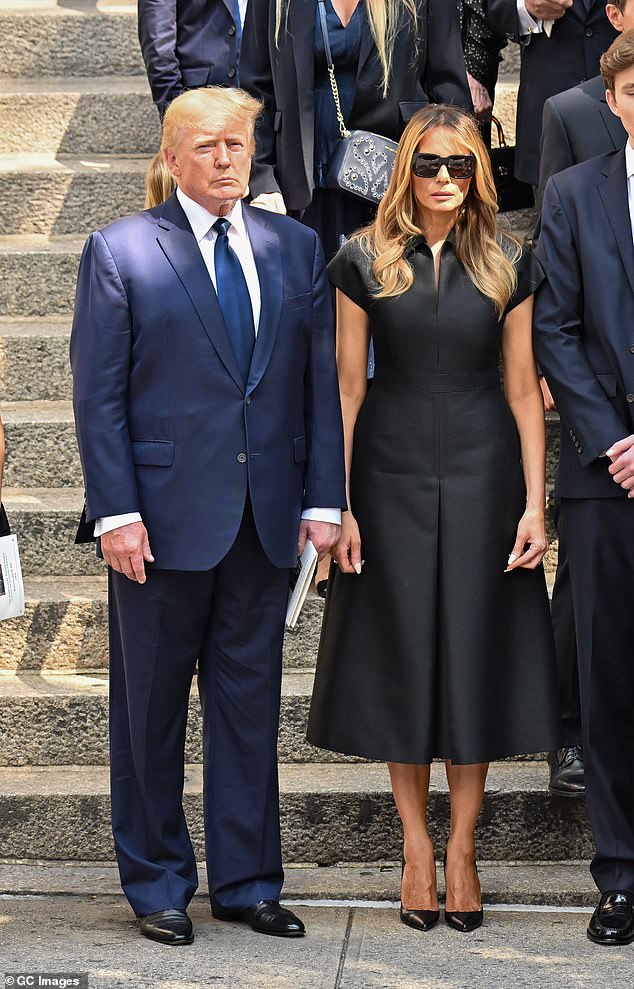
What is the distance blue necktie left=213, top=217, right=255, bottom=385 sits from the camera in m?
3.43

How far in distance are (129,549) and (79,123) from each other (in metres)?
3.32

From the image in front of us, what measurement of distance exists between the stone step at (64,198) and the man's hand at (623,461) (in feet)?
9.76

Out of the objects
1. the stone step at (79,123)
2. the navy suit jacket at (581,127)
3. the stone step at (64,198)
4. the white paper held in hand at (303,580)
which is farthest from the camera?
the stone step at (79,123)

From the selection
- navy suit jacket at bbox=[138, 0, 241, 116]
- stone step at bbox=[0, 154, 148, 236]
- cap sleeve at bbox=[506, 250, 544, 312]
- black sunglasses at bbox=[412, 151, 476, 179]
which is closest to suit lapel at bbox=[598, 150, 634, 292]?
cap sleeve at bbox=[506, 250, 544, 312]

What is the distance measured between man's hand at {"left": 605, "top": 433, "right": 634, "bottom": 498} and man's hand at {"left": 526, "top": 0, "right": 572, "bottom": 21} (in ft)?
5.31

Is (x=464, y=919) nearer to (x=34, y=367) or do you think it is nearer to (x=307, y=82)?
(x=307, y=82)

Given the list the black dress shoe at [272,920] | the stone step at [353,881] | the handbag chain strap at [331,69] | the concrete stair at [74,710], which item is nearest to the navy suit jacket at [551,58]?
the handbag chain strap at [331,69]

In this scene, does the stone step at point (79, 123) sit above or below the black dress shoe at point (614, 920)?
above

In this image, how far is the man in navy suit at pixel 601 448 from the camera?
3.43 meters

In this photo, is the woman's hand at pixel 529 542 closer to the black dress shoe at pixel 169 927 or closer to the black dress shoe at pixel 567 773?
the black dress shoe at pixel 567 773

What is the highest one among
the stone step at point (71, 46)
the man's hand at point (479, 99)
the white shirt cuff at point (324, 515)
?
the stone step at point (71, 46)

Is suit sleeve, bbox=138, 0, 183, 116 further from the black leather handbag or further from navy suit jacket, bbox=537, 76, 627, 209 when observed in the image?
navy suit jacket, bbox=537, 76, 627, 209

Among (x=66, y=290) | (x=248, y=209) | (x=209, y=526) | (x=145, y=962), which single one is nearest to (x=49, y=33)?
(x=66, y=290)

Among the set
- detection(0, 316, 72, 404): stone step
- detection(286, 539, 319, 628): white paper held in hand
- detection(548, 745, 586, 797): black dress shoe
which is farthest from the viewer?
detection(0, 316, 72, 404): stone step
